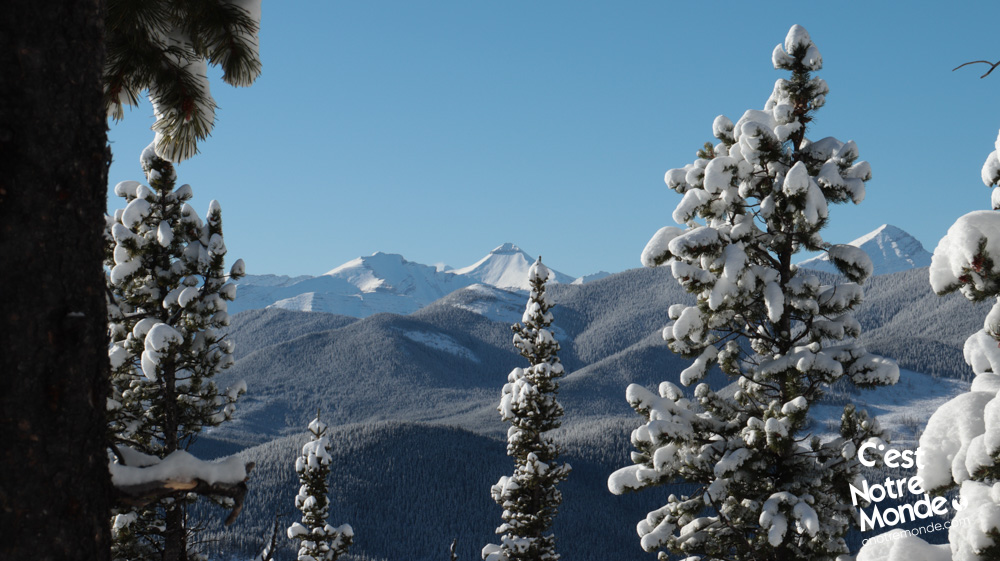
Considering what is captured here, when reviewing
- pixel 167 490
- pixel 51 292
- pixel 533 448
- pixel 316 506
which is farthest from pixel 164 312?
pixel 51 292

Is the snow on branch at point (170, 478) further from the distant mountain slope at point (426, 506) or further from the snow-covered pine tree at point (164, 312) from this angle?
the distant mountain slope at point (426, 506)

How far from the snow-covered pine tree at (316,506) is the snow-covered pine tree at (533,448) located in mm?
5096

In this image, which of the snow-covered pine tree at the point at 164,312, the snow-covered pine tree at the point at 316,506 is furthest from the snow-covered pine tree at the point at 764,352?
the snow-covered pine tree at the point at 316,506

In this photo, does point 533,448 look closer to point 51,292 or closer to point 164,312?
point 164,312

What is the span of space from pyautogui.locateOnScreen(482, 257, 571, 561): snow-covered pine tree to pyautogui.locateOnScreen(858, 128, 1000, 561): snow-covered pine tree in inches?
827

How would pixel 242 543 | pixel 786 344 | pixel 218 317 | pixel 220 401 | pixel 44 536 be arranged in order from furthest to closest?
pixel 242 543 < pixel 220 401 < pixel 218 317 < pixel 786 344 < pixel 44 536

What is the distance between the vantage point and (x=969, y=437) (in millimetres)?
3564

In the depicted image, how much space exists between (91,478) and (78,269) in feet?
2.59

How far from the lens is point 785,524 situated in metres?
9.97

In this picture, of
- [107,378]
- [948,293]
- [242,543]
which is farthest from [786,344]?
[242,543]

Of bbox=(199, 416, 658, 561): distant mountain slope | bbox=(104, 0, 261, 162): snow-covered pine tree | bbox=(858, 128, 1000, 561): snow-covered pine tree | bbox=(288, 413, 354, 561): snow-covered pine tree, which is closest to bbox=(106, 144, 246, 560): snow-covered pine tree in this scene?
bbox=(288, 413, 354, 561): snow-covered pine tree

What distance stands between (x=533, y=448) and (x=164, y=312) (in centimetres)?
1296

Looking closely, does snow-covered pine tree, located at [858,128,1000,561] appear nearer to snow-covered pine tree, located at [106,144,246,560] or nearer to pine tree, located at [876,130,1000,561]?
pine tree, located at [876,130,1000,561]

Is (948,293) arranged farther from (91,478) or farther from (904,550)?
(91,478)
